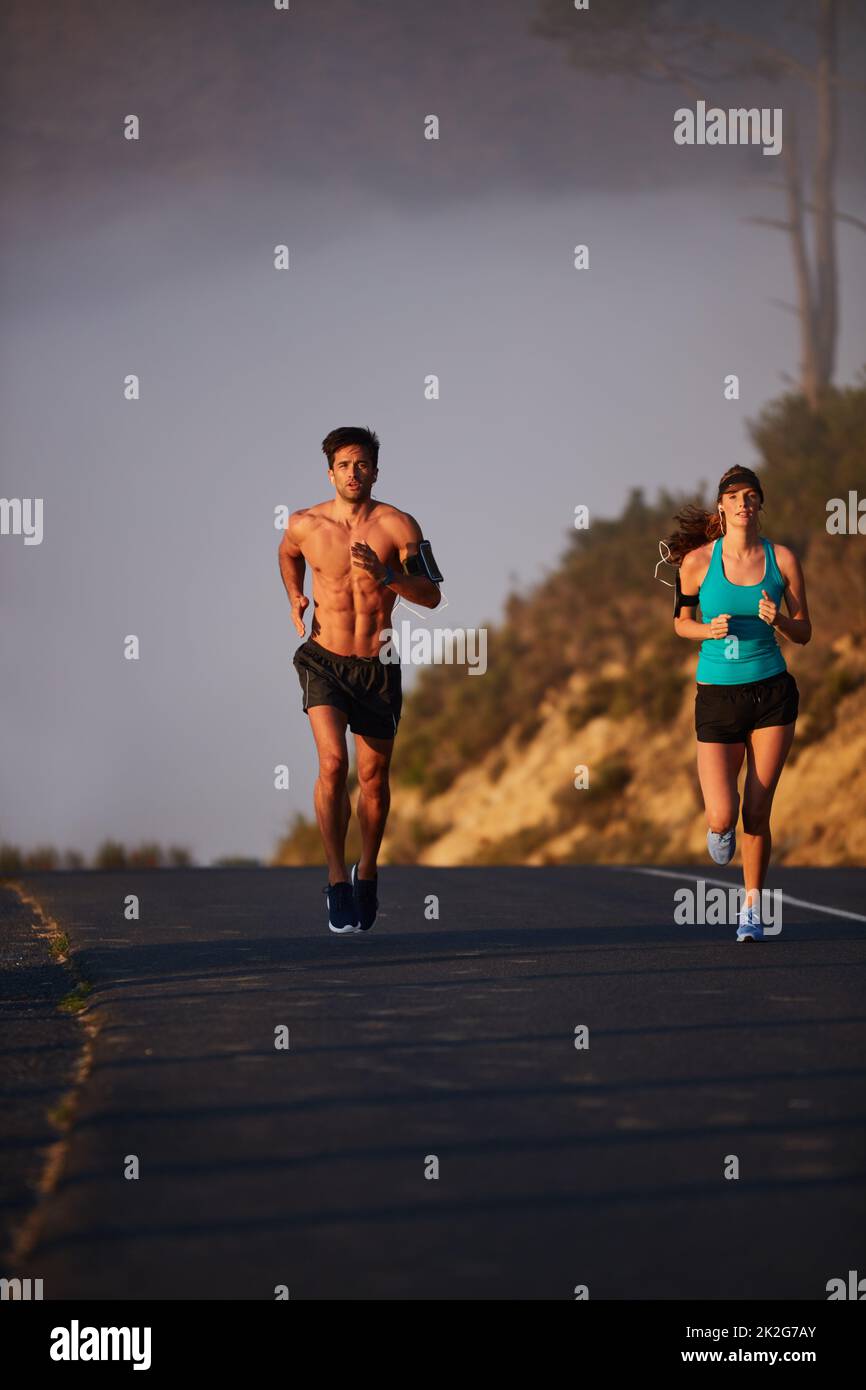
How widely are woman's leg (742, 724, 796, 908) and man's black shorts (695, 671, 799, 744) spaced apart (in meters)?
0.06

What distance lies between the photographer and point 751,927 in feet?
37.2

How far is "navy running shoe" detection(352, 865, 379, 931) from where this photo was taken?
11.5 meters

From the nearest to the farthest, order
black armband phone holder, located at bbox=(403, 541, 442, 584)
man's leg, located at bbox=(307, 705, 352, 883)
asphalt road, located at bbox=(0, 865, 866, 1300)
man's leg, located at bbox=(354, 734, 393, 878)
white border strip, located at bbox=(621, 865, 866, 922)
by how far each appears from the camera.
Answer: asphalt road, located at bbox=(0, 865, 866, 1300) < black armband phone holder, located at bbox=(403, 541, 442, 584) < man's leg, located at bbox=(307, 705, 352, 883) < man's leg, located at bbox=(354, 734, 393, 878) < white border strip, located at bbox=(621, 865, 866, 922)

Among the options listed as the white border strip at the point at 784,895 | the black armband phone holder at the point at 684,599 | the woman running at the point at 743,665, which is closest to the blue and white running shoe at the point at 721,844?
the woman running at the point at 743,665

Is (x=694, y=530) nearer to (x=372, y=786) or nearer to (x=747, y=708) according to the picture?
(x=747, y=708)

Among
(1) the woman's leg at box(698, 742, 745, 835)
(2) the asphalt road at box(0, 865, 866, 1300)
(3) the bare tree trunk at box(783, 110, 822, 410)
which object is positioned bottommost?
(2) the asphalt road at box(0, 865, 866, 1300)

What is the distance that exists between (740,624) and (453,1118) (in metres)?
5.40

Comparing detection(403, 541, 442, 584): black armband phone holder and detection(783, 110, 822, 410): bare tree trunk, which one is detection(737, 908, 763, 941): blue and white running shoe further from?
detection(783, 110, 822, 410): bare tree trunk

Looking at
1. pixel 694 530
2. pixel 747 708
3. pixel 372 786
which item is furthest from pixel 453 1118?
pixel 694 530

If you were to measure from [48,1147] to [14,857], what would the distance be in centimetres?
1874

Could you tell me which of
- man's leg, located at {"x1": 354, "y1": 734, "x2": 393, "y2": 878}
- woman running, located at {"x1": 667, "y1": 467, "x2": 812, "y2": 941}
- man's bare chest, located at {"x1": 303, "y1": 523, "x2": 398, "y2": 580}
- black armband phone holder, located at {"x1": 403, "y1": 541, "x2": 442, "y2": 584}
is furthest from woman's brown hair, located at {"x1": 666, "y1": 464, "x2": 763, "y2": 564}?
man's leg, located at {"x1": 354, "y1": 734, "x2": 393, "y2": 878}

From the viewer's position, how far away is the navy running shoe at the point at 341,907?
11484mm
